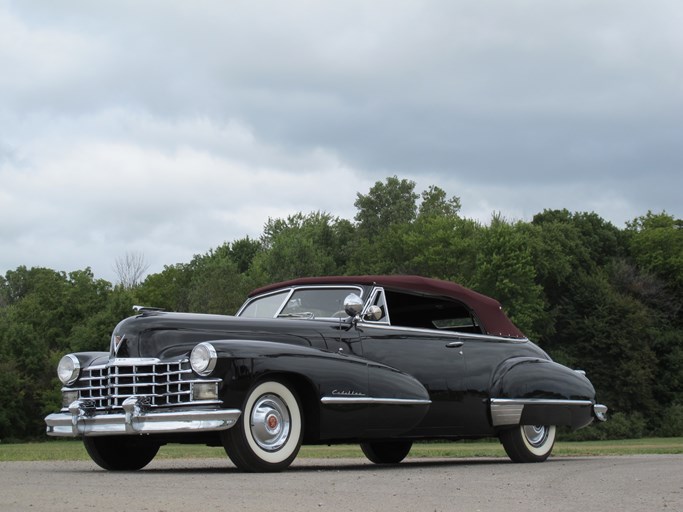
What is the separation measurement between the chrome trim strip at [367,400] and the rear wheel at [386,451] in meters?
2.23

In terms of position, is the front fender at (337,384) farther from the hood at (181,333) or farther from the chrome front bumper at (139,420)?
the hood at (181,333)

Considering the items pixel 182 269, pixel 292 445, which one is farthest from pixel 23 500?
pixel 182 269

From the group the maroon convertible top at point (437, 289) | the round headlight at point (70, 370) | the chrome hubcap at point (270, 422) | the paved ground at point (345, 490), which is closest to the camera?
the paved ground at point (345, 490)

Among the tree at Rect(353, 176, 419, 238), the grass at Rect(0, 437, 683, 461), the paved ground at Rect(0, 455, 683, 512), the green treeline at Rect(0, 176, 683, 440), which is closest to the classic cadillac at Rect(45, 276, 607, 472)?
the paved ground at Rect(0, 455, 683, 512)

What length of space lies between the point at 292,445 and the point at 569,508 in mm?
3536

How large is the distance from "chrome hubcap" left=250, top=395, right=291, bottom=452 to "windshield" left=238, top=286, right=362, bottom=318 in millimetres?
1939

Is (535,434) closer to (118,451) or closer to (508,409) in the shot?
(508,409)

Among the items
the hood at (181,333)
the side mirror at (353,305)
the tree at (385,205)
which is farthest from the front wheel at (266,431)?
the tree at (385,205)

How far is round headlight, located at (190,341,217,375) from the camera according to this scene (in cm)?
953

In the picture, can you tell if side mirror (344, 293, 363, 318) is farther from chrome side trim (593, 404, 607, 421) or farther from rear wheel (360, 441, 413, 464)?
chrome side trim (593, 404, 607, 421)

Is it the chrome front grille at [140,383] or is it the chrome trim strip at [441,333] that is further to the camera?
the chrome trim strip at [441,333]

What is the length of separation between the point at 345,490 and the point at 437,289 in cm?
507

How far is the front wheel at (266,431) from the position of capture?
9.62 m

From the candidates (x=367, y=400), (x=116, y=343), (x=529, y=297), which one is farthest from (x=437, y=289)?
(x=529, y=297)
